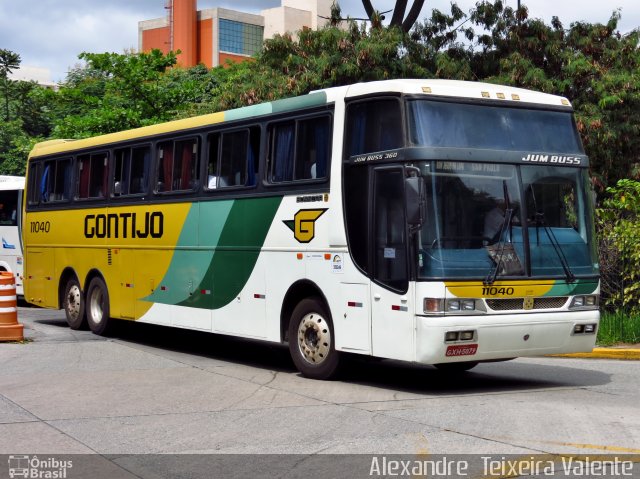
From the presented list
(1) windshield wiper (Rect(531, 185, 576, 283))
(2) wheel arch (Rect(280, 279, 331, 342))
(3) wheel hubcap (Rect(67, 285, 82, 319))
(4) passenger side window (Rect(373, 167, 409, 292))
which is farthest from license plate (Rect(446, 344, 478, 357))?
(3) wheel hubcap (Rect(67, 285, 82, 319))

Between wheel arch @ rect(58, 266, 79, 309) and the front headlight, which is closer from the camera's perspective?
the front headlight

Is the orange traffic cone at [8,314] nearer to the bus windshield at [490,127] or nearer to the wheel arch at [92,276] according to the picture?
the wheel arch at [92,276]

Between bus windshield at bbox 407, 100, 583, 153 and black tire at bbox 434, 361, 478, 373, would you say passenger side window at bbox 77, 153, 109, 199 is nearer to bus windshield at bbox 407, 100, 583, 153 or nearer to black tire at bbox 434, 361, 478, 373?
black tire at bbox 434, 361, 478, 373

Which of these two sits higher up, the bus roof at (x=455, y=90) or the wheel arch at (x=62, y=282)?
the bus roof at (x=455, y=90)

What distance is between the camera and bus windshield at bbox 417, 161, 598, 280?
10992 mm

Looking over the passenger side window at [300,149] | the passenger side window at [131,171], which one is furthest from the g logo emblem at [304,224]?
the passenger side window at [131,171]

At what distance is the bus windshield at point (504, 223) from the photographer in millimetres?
10992

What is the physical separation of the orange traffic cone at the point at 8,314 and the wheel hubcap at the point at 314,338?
5.64 meters

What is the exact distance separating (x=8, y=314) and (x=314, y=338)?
19.7 feet

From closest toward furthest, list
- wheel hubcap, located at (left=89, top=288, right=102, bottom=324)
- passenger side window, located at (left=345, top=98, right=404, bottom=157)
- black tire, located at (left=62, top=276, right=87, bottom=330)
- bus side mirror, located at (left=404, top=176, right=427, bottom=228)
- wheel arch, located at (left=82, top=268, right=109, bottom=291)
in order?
bus side mirror, located at (left=404, top=176, right=427, bottom=228) → passenger side window, located at (left=345, top=98, right=404, bottom=157) → wheel arch, located at (left=82, top=268, right=109, bottom=291) → wheel hubcap, located at (left=89, top=288, right=102, bottom=324) → black tire, located at (left=62, top=276, right=87, bottom=330)

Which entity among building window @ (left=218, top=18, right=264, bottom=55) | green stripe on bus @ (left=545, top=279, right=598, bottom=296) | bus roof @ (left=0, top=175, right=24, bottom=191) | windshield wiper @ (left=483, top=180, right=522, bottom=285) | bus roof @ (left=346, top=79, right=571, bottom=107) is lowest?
green stripe on bus @ (left=545, top=279, right=598, bottom=296)

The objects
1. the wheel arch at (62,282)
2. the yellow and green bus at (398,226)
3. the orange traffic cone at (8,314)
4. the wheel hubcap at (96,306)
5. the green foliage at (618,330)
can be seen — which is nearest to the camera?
the yellow and green bus at (398,226)

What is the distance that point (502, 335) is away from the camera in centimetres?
1117

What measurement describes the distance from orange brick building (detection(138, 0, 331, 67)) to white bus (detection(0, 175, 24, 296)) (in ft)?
210
